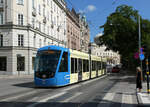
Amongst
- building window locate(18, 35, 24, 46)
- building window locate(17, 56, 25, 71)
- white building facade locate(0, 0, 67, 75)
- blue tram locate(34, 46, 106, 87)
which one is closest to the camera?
blue tram locate(34, 46, 106, 87)

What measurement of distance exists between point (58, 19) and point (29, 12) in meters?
17.8

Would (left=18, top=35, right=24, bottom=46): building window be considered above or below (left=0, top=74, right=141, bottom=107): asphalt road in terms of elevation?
above

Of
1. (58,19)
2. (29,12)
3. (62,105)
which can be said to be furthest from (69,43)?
(62,105)

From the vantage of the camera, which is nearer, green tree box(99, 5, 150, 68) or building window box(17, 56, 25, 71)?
green tree box(99, 5, 150, 68)

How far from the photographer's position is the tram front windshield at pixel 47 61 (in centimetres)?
1373

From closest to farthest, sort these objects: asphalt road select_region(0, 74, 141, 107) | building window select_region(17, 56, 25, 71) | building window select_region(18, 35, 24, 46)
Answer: asphalt road select_region(0, 74, 141, 107) → building window select_region(17, 56, 25, 71) → building window select_region(18, 35, 24, 46)

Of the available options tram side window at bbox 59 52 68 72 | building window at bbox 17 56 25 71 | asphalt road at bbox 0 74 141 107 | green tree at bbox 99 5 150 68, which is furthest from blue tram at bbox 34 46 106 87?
building window at bbox 17 56 25 71

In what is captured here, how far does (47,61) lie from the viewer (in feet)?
45.7

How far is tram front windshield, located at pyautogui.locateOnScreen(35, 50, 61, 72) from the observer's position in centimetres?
1373

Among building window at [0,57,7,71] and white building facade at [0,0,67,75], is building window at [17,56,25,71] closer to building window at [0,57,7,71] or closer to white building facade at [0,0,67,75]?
white building facade at [0,0,67,75]

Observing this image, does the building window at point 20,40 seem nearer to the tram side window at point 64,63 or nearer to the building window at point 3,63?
the building window at point 3,63

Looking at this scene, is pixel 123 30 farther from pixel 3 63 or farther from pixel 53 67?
pixel 53 67

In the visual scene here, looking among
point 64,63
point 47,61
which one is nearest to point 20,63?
point 64,63

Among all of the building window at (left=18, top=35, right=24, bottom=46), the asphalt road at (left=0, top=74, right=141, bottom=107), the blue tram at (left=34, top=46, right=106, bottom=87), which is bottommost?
the asphalt road at (left=0, top=74, right=141, bottom=107)
